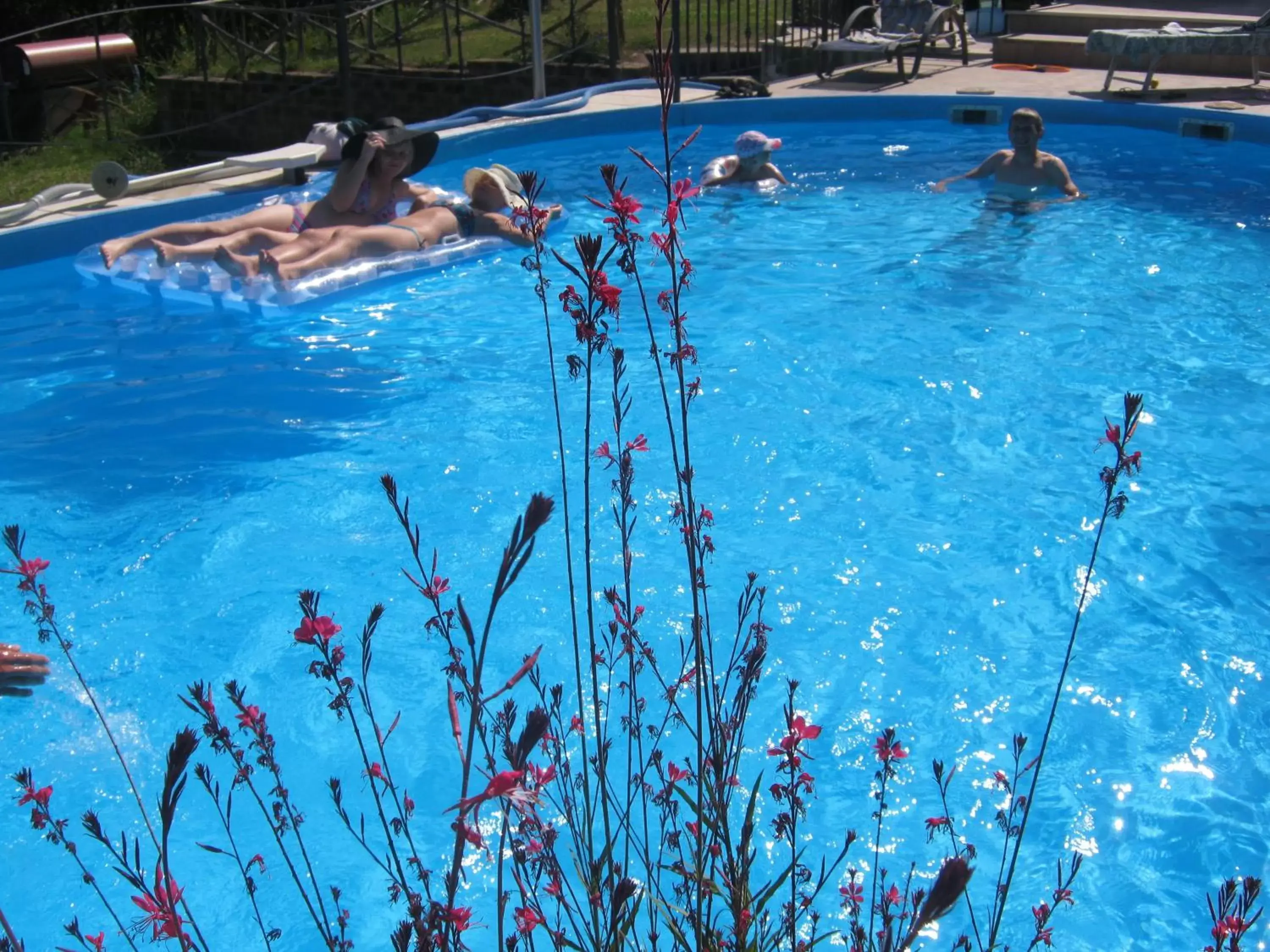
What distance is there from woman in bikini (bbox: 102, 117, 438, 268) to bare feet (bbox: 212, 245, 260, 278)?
17cm

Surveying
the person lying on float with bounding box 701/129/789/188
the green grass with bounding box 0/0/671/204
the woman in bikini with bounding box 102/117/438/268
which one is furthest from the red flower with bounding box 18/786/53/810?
the green grass with bounding box 0/0/671/204

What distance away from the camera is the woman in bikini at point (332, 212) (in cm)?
757

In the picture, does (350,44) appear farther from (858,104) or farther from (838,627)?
(838,627)

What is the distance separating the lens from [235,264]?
7137 millimetres

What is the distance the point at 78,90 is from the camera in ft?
49.5

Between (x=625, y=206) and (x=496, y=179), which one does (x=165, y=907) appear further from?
(x=496, y=179)

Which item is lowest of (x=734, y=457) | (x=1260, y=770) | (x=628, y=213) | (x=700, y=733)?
(x=1260, y=770)

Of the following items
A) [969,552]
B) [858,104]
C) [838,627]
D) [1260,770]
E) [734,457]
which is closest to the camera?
[1260,770]

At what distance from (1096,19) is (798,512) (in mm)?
12892

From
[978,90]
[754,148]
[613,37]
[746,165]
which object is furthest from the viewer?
[613,37]

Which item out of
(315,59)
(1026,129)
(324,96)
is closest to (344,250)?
(1026,129)

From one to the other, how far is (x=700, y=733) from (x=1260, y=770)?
2663 mm

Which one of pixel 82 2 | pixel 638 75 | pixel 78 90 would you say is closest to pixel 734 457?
pixel 638 75

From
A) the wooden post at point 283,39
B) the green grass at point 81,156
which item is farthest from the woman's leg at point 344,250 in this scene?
the wooden post at point 283,39
